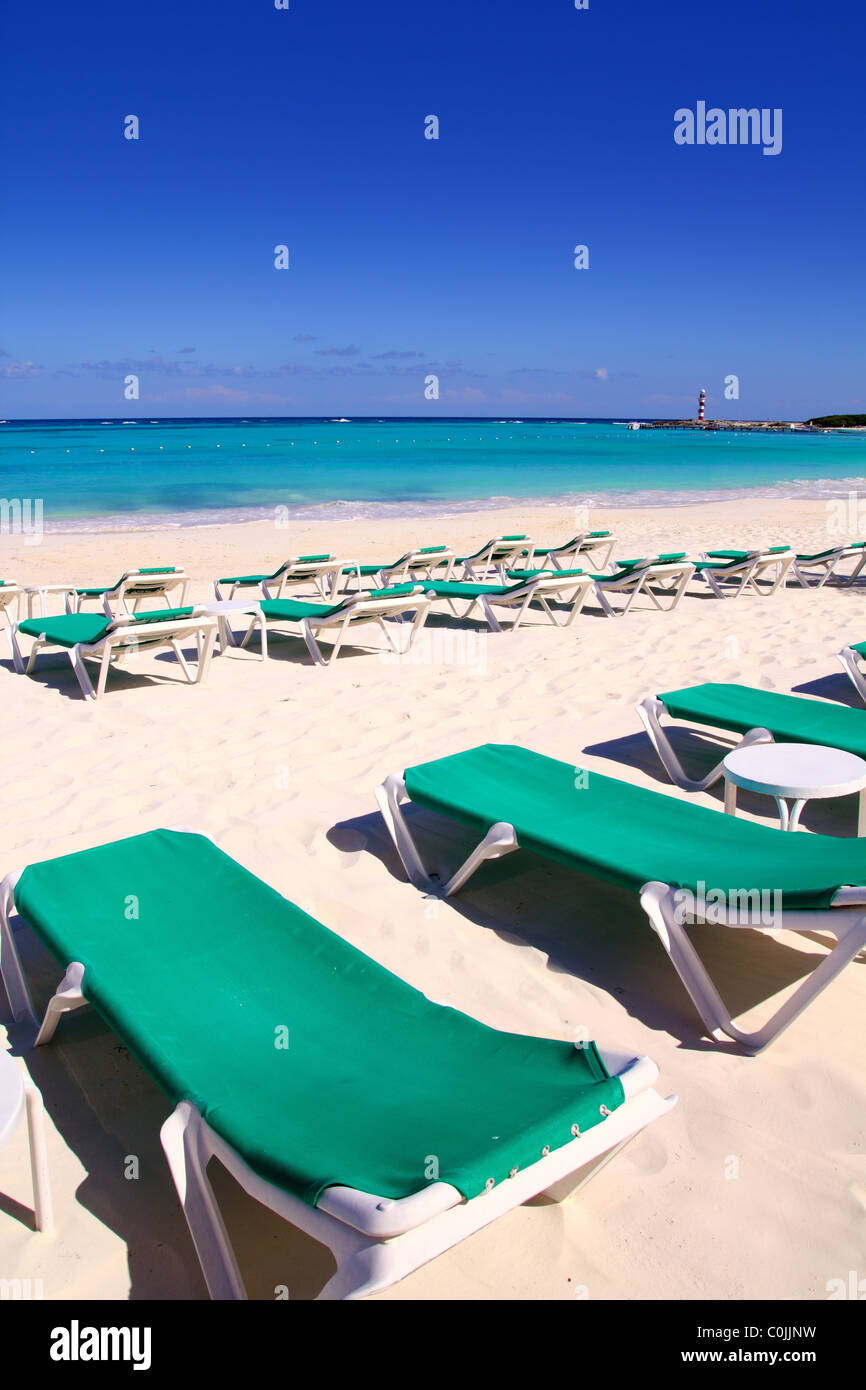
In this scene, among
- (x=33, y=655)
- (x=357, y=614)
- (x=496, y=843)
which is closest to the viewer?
(x=496, y=843)

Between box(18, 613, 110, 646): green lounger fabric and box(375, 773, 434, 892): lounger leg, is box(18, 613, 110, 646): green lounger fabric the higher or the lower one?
the higher one

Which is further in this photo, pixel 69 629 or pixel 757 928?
pixel 69 629

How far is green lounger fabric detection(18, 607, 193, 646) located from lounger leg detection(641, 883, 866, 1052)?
401cm

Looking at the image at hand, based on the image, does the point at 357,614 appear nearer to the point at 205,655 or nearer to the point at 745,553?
the point at 205,655

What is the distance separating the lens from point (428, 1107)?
175 cm

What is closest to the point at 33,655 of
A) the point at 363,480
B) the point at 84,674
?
the point at 84,674

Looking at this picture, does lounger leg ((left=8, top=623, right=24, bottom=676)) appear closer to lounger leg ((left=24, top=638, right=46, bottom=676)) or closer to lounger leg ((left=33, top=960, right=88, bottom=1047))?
lounger leg ((left=24, top=638, right=46, bottom=676))

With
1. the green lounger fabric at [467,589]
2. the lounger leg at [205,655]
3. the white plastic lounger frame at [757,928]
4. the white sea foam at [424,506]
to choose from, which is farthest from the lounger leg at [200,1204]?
the white sea foam at [424,506]

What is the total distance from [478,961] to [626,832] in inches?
25.1

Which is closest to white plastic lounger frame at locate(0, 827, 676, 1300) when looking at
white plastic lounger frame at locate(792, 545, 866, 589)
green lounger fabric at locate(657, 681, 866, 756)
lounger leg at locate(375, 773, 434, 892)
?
lounger leg at locate(375, 773, 434, 892)

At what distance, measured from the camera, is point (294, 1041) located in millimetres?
2020

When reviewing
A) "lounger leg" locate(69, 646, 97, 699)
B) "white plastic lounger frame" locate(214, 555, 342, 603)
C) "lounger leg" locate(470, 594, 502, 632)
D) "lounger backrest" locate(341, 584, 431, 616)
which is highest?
"white plastic lounger frame" locate(214, 555, 342, 603)

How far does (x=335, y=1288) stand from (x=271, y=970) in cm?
95

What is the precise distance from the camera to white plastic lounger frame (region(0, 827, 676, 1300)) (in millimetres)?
1386
